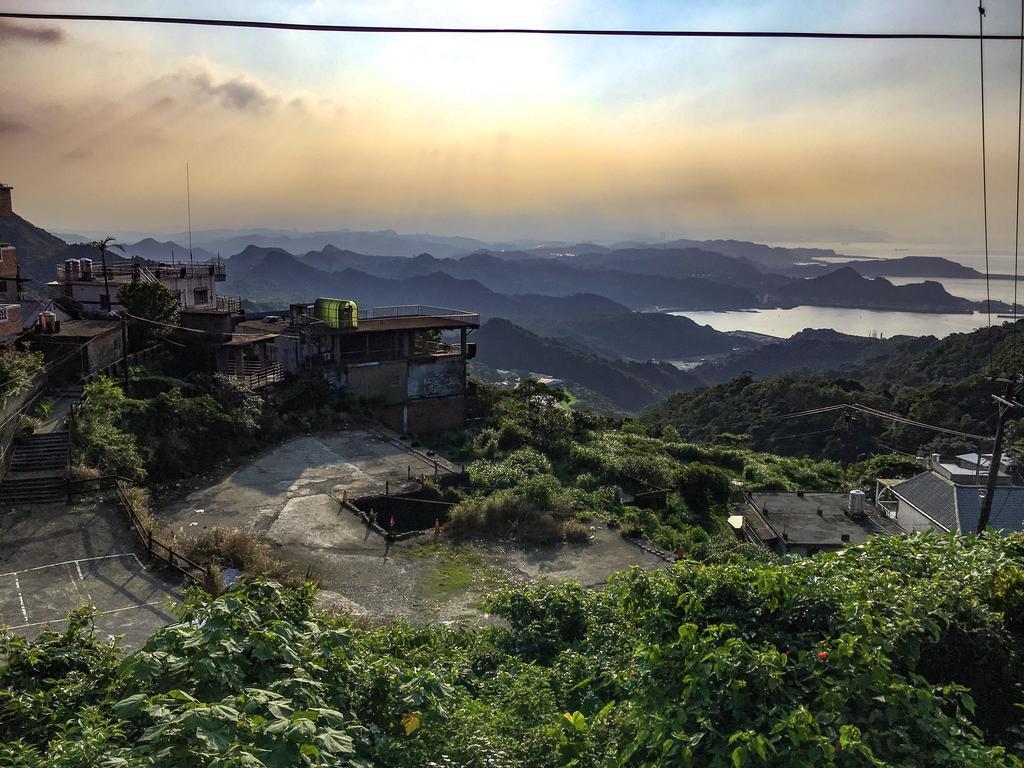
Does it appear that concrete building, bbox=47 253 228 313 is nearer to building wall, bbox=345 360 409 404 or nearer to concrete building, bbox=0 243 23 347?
concrete building, bbox=0 243 23 347

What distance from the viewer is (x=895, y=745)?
5.04 meters

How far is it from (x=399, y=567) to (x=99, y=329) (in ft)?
53.8

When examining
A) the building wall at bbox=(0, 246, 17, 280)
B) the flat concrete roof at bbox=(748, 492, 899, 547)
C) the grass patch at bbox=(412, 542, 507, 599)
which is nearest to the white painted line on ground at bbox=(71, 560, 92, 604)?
the grass patch at bbox=(412, 542, 507, 599)

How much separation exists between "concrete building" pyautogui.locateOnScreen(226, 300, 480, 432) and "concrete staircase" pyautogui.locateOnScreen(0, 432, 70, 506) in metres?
8.74

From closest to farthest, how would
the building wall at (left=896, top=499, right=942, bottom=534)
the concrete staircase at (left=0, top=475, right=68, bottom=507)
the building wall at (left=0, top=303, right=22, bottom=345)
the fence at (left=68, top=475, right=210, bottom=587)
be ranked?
the fence at (left=68, top=475, right=210, bottom=587) → the concrete staircase at (left=0, top=475, right=68, bottom=507) → the building wall at (left=896, top=499, right=942, bottom=534) → the building wall at (left=0, top=303, right=22, bottom=345)

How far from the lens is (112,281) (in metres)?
31.8

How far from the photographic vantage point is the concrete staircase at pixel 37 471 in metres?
16.7

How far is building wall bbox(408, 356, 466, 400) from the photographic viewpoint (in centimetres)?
3116

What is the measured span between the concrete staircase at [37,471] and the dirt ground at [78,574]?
46 cm

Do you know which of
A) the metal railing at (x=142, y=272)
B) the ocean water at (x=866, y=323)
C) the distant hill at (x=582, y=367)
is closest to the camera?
the metal railing at (x=142, y=272)

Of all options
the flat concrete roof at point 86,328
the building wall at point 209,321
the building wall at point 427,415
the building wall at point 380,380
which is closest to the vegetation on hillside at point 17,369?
the flat concrete roof at point 86,328

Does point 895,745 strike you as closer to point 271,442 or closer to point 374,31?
point 374,31

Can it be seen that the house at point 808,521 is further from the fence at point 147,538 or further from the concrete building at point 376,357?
the fence at point 147,538

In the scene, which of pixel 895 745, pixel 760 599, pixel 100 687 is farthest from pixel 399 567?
pixel 895 745
